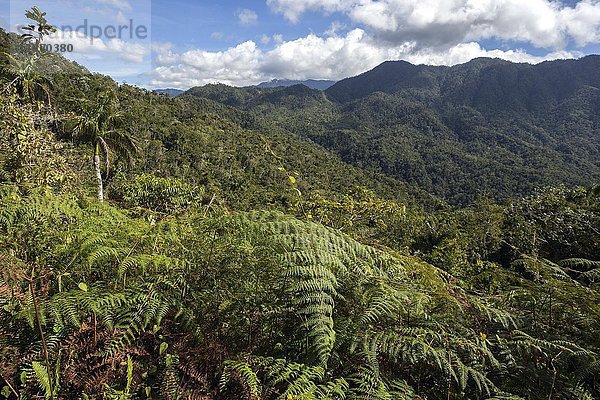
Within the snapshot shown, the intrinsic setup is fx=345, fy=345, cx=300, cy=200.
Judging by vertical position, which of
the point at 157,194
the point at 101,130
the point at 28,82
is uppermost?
the point at 28,82

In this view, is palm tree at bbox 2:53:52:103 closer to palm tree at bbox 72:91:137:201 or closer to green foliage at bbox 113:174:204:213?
palm tree at bbox 72:91:137:201

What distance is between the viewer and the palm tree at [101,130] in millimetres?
16594

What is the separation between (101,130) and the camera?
1722 centimetres

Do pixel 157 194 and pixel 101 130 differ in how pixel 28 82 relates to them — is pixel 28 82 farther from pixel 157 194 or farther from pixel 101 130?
pixel 157 194

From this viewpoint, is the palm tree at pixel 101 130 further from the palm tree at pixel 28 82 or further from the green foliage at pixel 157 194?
the palm tree at pixel 28 82

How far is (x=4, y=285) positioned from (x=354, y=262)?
89.5 inches

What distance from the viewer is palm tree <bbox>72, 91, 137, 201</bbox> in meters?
16.6

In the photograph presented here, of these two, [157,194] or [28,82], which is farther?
[157,194]

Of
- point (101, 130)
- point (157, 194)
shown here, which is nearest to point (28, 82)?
point (101, 130)

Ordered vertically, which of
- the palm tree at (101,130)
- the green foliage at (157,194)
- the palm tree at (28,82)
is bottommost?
the green foliage at (157,194)

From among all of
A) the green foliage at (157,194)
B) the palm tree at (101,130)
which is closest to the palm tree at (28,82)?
the palm tree at (101,130)

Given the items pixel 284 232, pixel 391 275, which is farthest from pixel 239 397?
pixel 391 275

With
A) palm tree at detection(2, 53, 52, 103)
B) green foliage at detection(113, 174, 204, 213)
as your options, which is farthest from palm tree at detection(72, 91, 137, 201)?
palm tree at detection(2, 53, 52, 103)

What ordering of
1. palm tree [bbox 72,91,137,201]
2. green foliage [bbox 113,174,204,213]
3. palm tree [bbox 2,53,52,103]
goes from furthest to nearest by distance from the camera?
1. green foliage [bbox 113,174,204,213]
2. palm tree [bbox 72,91,137,201]
3. palm tree [bbox 2,53,52,103]
